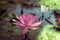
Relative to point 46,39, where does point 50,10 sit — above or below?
above

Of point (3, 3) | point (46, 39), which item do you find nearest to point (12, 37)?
point (46, 39)

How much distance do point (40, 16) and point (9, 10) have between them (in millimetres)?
180

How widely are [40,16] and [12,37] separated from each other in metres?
0.21

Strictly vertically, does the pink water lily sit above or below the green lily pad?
above

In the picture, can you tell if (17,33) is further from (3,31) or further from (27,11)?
(27,11)

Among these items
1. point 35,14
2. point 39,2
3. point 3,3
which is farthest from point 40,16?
point 3,3

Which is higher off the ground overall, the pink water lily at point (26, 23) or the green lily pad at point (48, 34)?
the pink water lily at point (26, 23)

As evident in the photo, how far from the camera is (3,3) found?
96 cm

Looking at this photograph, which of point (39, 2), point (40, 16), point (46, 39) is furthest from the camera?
point (39, 2)

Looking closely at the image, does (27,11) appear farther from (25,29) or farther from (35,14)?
(25,29)

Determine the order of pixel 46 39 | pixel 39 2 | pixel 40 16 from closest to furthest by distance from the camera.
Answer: pixel 46 39 → pixel 40 16 → pixel 39 2

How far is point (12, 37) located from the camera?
749mm

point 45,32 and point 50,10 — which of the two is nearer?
point 45,32

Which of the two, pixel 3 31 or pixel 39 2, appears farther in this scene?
pixel 39 2
